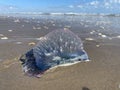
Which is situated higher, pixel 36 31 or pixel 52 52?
pixel 52 52

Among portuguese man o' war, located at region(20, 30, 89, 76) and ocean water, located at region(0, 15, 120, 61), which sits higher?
portuguese man o' war, located at region(20, 30, 89, 76)

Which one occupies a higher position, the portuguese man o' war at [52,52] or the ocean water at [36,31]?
the portuguese man o' war at [52,52]

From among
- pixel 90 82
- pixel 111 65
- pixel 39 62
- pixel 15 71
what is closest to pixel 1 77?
pixel 15 71

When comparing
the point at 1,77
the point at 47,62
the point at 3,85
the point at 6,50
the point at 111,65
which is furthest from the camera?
the point at 6,50

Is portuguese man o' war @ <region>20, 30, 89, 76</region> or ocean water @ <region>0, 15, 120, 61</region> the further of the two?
ocean water @ <region>0, 15, 120, 61</region>

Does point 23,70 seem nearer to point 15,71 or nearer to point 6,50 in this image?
point 15,71

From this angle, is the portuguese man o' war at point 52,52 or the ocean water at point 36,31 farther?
the ocean water at point 36,31

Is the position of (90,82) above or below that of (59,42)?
below

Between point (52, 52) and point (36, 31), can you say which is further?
point (36, 31)
